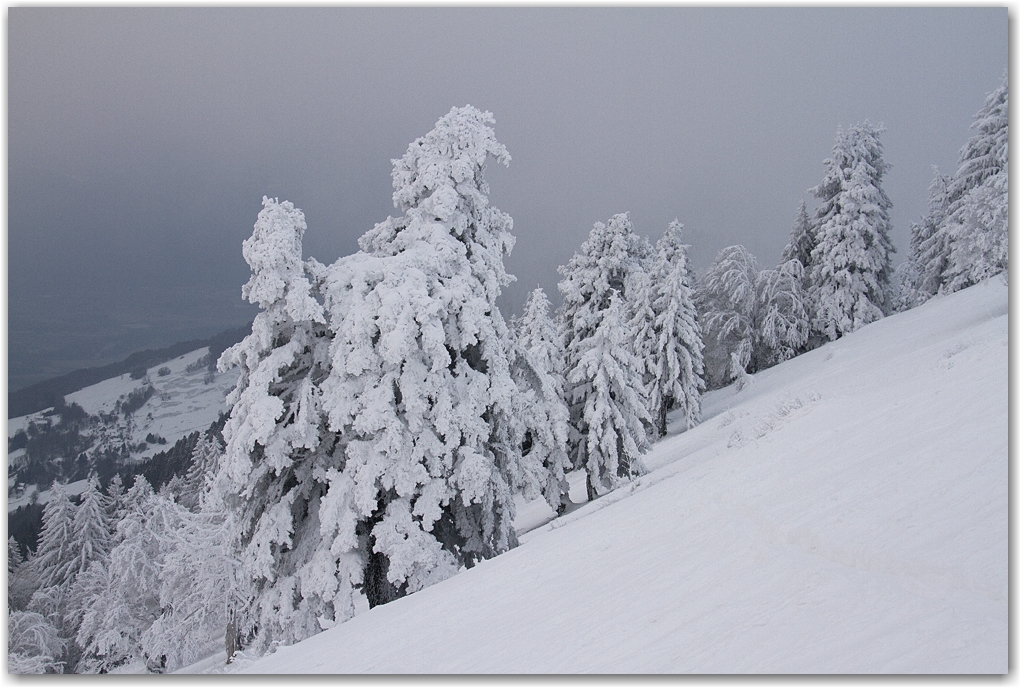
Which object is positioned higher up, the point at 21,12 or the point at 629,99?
the point at 21,12

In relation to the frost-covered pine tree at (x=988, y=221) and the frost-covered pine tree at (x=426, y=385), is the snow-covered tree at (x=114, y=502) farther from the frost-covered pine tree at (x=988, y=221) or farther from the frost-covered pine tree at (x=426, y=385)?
the frost-covered pine tree at (x=988, y=221)

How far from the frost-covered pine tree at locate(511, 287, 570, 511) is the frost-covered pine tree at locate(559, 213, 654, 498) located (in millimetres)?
872

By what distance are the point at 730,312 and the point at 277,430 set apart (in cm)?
3344

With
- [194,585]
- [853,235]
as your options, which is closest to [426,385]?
[194,585]

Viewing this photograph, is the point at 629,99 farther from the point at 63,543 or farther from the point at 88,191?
the point at 63,543

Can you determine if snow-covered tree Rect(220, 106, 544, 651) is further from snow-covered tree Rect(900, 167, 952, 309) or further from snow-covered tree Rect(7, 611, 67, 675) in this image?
snow-covered tree Rect(900, 167, 952, 309)

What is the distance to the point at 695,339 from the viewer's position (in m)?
29.3

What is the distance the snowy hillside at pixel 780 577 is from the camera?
3.01 m

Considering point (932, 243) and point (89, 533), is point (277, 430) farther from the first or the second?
point (932, 243)

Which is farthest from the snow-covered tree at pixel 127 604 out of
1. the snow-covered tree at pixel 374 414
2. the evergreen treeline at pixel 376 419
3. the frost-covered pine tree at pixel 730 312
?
the frost-covered pine tree at pixel 730 312

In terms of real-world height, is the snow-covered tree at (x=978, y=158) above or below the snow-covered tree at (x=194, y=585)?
above

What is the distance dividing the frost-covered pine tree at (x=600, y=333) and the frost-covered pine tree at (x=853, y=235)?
12.0 m

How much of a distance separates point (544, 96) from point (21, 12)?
7.75 m

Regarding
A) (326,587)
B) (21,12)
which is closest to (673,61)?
(21,12)
